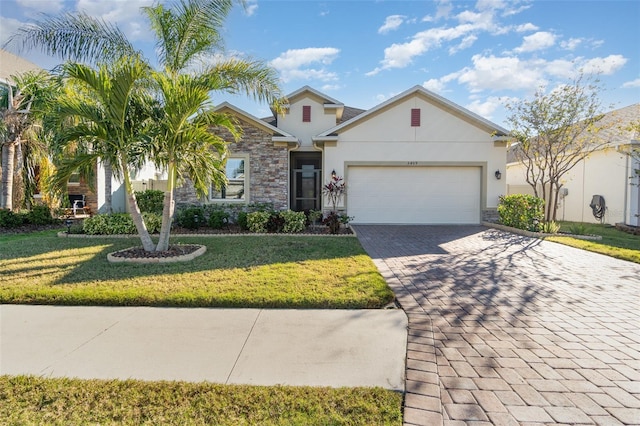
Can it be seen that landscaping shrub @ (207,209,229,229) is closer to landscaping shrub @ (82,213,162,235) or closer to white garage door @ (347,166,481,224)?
landscaping shrub @ (82,213,162,235)

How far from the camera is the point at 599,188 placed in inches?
574

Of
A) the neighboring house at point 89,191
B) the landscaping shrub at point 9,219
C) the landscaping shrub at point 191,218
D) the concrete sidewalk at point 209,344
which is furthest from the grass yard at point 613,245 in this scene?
the landscaping shrub at point 9,219

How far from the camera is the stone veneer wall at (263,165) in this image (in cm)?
1331

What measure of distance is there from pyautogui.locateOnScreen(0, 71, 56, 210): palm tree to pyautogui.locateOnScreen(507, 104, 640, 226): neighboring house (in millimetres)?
20436

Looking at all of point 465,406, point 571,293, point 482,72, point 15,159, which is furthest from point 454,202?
point 15,159

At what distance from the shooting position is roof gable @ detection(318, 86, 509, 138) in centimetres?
1339

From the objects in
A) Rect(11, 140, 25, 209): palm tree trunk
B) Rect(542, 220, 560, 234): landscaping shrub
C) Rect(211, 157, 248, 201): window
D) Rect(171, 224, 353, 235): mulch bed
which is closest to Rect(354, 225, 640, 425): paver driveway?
Rect(542, 220, 560, 234): landscaping shrub

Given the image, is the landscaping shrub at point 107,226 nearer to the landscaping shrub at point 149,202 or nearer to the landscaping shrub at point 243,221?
the landscaping shrub at point 149,202

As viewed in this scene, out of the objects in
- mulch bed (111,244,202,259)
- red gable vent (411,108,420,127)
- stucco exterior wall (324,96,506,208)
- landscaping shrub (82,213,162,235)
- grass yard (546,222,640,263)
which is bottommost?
mulch bed (111,244,202,259)

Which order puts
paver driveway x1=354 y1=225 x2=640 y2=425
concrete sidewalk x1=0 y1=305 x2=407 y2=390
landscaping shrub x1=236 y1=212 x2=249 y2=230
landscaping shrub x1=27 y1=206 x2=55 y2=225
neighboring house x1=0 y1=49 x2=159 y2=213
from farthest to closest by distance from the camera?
neighboring house x1=0 y1=49 x2=159 y2=213 < landscaping shrub x1=27 y1=206 x2=55 y2=225 < landscaping shrub x1=236 y1=212 x2=249 y2=230 < concrete sidewalk x1=0 y1=305 x2=407 y2=390 < paver driveway x1=354 y1=225 x2=640 y2=425

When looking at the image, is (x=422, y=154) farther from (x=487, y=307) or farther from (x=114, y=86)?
(x=114, y=86)

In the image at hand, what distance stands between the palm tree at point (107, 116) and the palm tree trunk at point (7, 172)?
7.73 metres

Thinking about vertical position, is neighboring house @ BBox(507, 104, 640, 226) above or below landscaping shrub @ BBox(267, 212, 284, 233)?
above

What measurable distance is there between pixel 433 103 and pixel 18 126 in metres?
16.5
